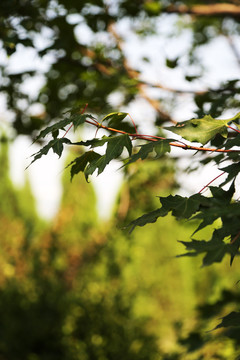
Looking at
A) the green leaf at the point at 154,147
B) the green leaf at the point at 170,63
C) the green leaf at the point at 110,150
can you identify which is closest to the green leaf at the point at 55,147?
the green leaf at the point at 110,150

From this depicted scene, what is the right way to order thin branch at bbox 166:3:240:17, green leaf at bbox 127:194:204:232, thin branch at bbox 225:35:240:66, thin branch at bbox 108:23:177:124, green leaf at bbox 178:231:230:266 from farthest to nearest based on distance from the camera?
thin branch at bbox 225:35:240:66 → thin branch at bbox 166:3:240:17 → thin branch at bbox 108:23:177:124 → green leaf at bbox 127:194:204:232 → green leaf at bbox 178:231:230:266

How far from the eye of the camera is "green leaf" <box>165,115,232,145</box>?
1.08 metres

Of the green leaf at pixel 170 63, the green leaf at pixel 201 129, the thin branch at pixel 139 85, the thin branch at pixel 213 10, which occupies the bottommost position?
the green leaf at pixel 201 129

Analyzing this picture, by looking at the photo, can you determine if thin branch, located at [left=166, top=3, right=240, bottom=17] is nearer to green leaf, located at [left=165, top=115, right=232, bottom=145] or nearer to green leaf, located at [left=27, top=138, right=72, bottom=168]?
green leaf, located at [left=165, top=115, right=232, bottom=145]

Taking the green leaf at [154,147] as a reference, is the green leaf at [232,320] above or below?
below

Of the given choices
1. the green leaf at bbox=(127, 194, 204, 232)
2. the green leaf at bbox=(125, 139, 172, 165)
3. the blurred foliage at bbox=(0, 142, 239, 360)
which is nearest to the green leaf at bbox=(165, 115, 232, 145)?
the green leaf at bbox=(125, 139, 172, 165)

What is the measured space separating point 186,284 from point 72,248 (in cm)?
764

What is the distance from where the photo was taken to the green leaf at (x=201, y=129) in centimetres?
108

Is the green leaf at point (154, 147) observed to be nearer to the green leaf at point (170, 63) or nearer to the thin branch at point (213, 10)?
the green leaf at point (170, 63)

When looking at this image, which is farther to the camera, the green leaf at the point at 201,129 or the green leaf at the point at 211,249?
the green leaf at the point at 201,129

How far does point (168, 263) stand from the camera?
52.4 ft

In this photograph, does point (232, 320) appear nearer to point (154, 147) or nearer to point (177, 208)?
point (177, 208)

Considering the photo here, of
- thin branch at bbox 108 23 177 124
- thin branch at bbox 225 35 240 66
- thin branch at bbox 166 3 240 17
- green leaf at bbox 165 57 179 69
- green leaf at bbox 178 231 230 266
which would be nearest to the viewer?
green leaf at bbox 178 231 230 266

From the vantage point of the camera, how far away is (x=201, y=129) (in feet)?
3.63
